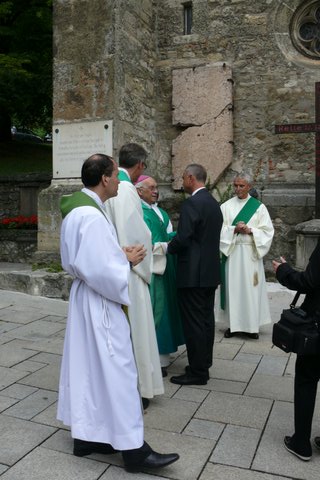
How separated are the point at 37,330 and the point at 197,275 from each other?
89.2 inches

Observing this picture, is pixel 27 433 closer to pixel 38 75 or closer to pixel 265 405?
pixel 265 405

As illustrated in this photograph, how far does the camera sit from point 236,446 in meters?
2.84

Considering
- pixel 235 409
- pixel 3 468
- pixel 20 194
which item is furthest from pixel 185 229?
pixel 20 194

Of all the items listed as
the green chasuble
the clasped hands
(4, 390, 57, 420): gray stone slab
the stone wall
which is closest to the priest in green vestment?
the green chasuble

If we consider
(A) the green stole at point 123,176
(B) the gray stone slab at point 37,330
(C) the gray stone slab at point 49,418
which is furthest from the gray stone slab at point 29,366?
(A) the green stole at point 123,176

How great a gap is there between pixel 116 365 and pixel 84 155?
5.42 metres

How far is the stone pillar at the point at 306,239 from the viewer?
696 centimetres

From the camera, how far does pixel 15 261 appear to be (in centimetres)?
952

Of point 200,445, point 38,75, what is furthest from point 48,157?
point 200,445

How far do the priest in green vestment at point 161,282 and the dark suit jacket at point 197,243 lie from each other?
153 mm

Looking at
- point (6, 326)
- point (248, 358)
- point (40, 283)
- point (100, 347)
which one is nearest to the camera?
point (100, 347)

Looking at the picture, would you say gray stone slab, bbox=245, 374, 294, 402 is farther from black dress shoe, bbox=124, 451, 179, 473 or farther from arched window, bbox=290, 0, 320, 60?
arched window, bbox=290, 0, 320, 60

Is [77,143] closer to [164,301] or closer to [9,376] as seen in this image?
[164,301]

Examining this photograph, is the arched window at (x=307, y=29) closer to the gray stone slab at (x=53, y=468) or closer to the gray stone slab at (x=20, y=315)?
the gray stone slab at (x=20, y=315)
